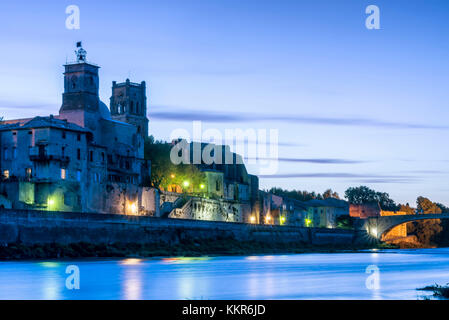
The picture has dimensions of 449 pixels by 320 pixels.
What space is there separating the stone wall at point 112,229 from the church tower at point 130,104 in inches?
1317

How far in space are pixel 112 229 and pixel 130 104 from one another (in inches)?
2171

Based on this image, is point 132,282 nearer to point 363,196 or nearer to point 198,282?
point 198,282

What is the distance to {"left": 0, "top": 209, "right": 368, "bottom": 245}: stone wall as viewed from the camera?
1956 inches

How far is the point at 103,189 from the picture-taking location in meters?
68.9

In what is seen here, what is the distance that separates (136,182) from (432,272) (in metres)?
39.1

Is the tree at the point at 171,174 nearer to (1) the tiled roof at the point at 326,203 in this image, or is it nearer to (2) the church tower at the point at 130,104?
(2) the church tower at the point at 130,104

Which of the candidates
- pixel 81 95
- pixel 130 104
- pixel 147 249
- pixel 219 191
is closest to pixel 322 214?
pixel 219 191

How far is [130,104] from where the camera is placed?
366 feet

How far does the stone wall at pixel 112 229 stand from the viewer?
49688 mm

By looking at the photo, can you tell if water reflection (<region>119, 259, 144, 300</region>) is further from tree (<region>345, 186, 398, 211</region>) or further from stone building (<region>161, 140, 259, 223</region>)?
tree (<region>345, 186, 398, 211</region>)

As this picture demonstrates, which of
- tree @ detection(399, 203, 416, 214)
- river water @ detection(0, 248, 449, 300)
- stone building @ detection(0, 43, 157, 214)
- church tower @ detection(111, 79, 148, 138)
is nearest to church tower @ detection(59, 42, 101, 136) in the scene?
stone building @ detection(0, 43, 157, 214)

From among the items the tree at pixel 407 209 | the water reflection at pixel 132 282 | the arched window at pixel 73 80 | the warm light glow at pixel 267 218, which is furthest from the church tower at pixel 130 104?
the tree at pixel 407 209

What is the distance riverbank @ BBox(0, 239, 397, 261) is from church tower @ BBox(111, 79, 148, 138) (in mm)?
34458
